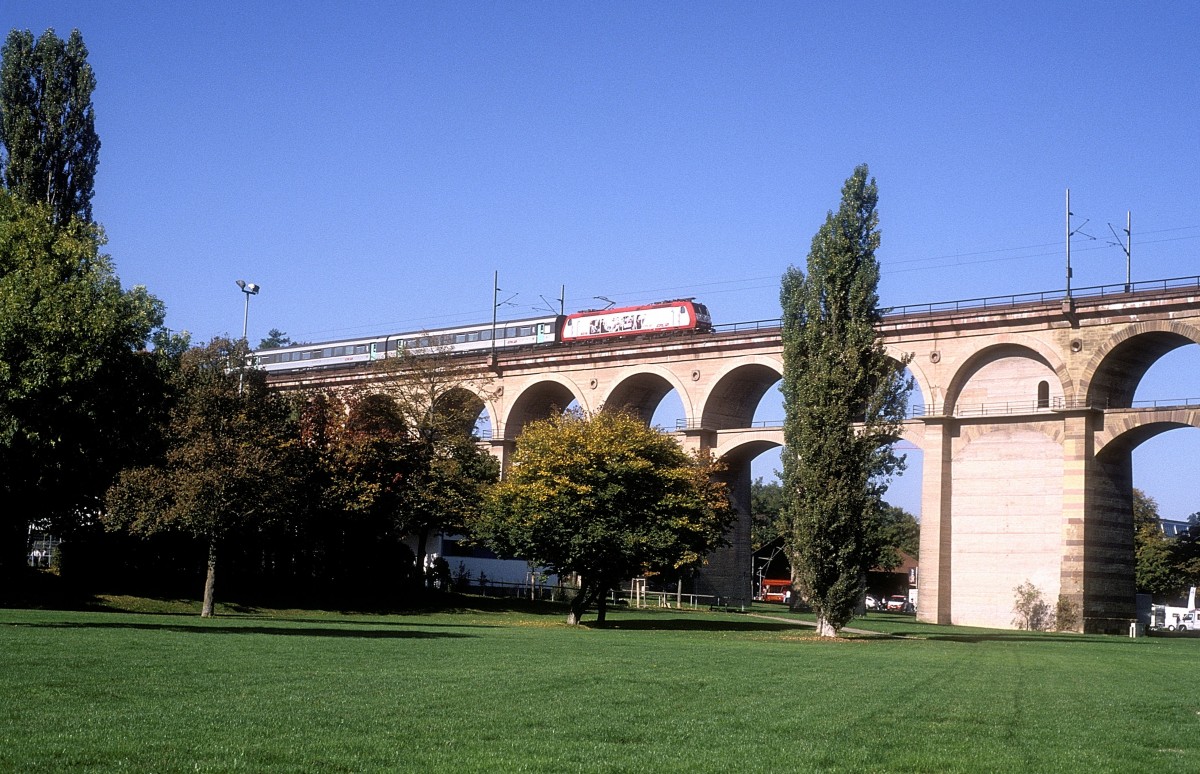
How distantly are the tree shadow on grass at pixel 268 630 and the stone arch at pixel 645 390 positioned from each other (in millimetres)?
33589

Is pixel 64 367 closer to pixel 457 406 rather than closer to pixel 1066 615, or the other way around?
pixel 457 406

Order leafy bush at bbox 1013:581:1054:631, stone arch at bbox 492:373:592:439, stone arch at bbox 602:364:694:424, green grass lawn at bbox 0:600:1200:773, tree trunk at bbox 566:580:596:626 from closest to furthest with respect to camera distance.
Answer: green grass lawn at bbox 0:600:1200:773
tree trunk at bbox 566:580:596:626
leafy bush at bbox 1013:581:1054:631
stone arch at bbox 602:364:694:424
stone arch at bbox 492:373:592:439

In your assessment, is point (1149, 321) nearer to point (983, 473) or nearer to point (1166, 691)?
point (983, 473)

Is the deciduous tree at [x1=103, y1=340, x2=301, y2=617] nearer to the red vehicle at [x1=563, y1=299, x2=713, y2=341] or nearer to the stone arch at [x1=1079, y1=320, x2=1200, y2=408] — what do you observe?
the red vehicle at [x1=563, y1=299, x2=713, y2=341]

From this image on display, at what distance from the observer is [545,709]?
12.7m

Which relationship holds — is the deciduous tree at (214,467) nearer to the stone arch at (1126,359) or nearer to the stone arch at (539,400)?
the stone arch at (539,400)

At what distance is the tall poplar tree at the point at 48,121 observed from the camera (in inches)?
1284

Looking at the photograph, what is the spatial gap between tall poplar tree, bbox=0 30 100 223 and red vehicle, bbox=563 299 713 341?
36816 millimetres

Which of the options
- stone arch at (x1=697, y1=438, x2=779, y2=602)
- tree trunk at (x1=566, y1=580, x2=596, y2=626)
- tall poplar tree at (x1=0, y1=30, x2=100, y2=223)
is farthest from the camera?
stone arch at (x1=697, y1=438, x2=779, y2=602)

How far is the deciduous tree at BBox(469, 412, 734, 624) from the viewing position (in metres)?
40.5

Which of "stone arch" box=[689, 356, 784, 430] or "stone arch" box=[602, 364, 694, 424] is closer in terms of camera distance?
"stone arch" box=[689, 356, 784, 430]

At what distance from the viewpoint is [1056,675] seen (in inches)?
837

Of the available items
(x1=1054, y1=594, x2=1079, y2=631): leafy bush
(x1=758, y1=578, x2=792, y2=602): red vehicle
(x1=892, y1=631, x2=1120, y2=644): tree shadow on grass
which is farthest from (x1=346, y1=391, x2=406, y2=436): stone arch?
(x1=758, y1=578, x2=792, y2=602): red vehicle

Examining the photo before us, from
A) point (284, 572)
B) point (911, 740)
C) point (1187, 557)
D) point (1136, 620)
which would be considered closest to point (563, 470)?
point (284, 572)
